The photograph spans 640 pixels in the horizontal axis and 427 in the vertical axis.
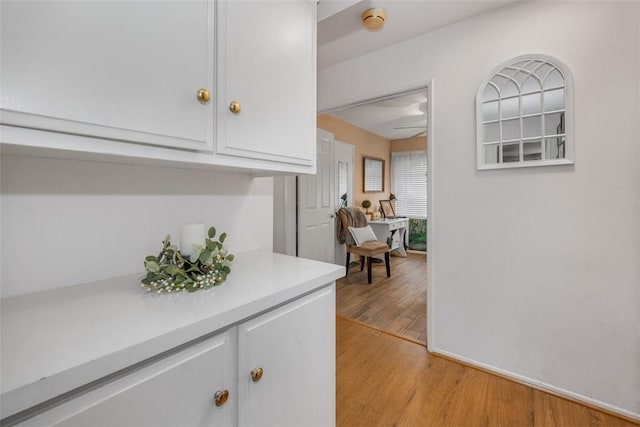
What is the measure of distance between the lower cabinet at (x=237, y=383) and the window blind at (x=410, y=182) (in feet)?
16.4

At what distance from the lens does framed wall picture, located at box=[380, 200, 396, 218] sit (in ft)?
17.4

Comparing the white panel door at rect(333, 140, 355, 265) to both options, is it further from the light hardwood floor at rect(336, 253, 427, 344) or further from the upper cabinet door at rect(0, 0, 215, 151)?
the upper cabinet door at rect(0, 0, 215, 151)

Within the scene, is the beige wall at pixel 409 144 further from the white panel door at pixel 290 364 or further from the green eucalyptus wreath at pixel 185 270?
the green eucalyptus wreath at pixel 185 270

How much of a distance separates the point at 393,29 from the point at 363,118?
2.37 metres

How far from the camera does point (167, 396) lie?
57cm

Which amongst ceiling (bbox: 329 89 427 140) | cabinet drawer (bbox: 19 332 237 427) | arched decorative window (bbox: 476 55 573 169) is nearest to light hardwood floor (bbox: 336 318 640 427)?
cabinet drawer (bbox: 19 332 237 427)

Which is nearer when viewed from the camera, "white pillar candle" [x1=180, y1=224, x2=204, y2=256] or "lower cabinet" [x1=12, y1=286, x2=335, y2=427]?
"lower cabinet" [x1=12, y1=286, x2=335, y2=427]

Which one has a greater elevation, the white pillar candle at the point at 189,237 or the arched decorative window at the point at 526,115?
the arched decorative window at the point at 526,115

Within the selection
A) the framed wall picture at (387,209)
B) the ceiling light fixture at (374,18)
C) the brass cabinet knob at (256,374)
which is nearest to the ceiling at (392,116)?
the framed wall picture at (387,209)

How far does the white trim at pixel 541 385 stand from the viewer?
1.42m

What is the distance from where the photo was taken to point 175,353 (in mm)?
580

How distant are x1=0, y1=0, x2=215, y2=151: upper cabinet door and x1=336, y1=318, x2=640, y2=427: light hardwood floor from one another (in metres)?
1.56

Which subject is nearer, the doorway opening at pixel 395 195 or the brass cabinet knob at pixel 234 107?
the brass cabinet knob at pixel 234 107

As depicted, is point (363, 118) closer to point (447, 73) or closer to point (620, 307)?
point (447, 73)
